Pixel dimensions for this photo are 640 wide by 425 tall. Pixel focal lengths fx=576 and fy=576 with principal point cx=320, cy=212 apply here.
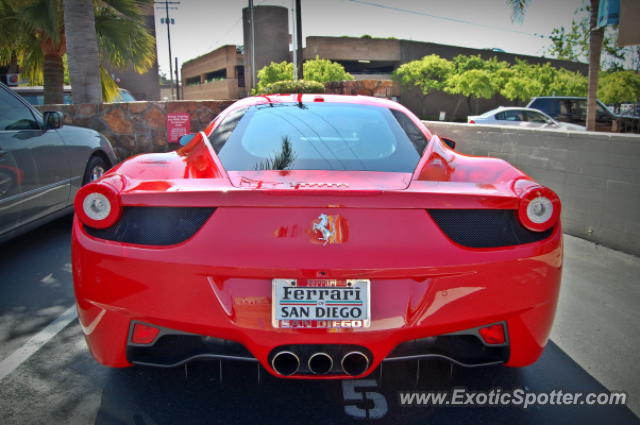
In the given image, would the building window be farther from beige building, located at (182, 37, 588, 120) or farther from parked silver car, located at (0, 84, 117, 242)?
parked silver car, located at (0, 84, 117, 242)

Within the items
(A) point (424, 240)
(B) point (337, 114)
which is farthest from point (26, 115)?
(A) point (424, 240)

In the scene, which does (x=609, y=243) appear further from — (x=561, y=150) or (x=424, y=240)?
(x=424, y=240)

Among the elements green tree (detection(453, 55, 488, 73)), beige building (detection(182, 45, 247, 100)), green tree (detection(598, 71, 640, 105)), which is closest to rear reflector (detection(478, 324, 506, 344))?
green tree (detection(598, 71, 640, 105))

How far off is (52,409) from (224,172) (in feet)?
4.26

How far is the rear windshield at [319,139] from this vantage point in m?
2.74

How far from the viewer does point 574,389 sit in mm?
2791

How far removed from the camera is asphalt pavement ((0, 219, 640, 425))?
8.21 feet

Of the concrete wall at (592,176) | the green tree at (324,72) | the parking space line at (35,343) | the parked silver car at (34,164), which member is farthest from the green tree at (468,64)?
the parking space line at (35,343)

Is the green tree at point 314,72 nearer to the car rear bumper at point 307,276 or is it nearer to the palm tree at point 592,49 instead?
the palm tree at point 592,49

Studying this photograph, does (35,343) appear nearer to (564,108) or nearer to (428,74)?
(564,108)

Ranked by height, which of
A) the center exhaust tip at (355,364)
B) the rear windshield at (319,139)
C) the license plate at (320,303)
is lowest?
the center exhaust tip at (355,364)

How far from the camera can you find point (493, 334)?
2314 mm

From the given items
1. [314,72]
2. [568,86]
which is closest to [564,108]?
[568,86]

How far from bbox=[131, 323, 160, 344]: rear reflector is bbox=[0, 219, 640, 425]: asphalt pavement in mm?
330
